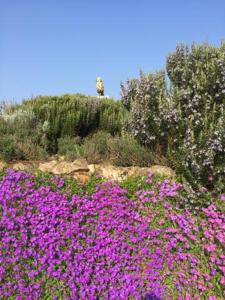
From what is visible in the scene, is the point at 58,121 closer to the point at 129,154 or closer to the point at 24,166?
the point at 24,166

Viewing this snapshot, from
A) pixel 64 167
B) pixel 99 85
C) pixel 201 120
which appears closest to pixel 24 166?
A: pixel 64 167

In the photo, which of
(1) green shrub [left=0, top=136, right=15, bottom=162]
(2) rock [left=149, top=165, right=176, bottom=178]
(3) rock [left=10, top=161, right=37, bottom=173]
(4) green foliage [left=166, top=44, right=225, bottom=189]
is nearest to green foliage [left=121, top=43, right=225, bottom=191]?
(4) green foliage [left=166, top=44, right=225, bottom=189]

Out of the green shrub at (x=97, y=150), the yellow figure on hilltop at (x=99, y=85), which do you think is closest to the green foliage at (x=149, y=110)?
the green shrub at (x=97, y=150)

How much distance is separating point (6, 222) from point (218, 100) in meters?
3.78

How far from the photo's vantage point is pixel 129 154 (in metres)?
5.93

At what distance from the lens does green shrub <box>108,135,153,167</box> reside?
5.88 metres

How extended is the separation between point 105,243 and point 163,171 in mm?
1648

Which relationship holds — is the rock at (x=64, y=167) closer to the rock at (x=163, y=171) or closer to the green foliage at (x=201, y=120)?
the rock at (x=163, y=171)

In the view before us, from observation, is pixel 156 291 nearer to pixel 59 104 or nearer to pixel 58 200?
pixel 58 200

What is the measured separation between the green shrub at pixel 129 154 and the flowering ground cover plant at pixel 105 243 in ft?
2.86

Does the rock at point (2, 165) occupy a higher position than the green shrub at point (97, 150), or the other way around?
the green shrub at point (97, 150)

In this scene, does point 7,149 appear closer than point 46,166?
No

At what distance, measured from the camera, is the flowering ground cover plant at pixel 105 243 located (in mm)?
3945

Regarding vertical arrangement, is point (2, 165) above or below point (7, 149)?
below
